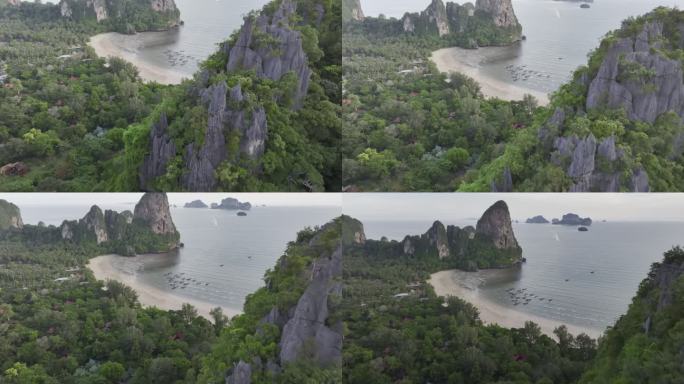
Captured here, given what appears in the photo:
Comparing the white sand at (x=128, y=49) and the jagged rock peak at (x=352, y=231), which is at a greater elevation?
the white sand at (x=128, y=49)

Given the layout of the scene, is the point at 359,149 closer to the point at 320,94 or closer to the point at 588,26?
the point at 320,94

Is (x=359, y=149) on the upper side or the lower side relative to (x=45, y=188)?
upper

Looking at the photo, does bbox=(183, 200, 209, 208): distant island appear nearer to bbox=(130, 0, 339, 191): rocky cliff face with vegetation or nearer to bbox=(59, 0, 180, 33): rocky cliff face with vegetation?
bbox=(130, 0, 339, 191): rocky cliff face with vegetation

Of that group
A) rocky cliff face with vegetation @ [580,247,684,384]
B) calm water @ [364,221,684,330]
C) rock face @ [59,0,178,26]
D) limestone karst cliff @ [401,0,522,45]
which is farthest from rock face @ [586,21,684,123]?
rock face @ [59,0,178,26]

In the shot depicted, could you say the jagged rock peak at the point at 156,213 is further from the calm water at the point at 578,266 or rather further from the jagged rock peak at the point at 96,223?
the calm water at the point at 578,266

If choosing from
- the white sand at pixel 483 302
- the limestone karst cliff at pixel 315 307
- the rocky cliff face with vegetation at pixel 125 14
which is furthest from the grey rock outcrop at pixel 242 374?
the rocky cliff face with vegetation at pixel 125 14

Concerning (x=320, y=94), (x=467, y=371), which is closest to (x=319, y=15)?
(x=320, y=94)
